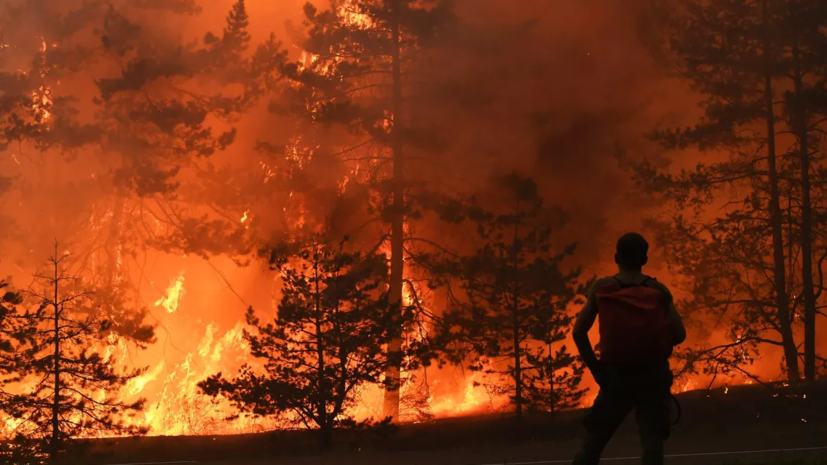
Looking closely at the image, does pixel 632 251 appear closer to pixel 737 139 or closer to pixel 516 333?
pixel 516 333

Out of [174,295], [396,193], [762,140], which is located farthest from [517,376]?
[174,295]

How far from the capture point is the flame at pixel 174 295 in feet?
91.2

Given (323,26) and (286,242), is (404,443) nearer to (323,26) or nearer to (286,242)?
(286,242)

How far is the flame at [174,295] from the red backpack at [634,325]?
2504 centimetres

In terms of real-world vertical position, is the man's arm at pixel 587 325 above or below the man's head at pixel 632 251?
below

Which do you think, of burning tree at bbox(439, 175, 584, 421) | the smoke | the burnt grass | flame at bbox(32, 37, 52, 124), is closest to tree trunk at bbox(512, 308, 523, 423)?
burning tree at bbox(439, 175, 584, 421)

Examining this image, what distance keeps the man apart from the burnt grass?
24.5ft

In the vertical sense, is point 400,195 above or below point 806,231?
above

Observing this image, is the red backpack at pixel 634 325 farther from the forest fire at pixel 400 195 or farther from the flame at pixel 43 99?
the flame at pixel 43 99

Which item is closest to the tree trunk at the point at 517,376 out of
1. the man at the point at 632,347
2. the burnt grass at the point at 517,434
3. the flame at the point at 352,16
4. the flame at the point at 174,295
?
the burnt grass at the point at 517,434

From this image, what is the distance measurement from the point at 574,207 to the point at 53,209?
49.7ft

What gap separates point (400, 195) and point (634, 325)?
1520 centimetres

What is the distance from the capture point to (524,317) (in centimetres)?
1548

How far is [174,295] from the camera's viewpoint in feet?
91.4
